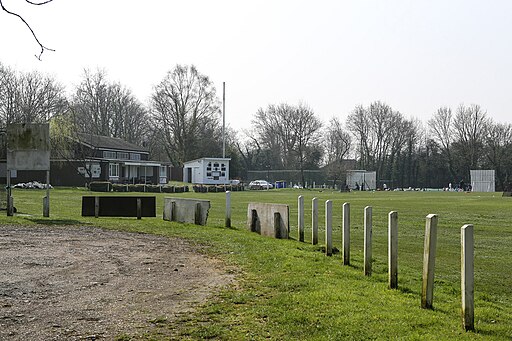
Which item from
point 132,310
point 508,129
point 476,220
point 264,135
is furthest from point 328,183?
point 132,310

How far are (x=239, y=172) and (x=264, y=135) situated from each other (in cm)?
811

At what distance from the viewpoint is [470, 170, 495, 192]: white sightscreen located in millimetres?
87375

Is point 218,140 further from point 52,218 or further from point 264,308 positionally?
point 264,308

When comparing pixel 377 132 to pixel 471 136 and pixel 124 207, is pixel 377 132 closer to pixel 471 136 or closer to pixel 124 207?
pixel 471 136

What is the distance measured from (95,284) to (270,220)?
8.29 m

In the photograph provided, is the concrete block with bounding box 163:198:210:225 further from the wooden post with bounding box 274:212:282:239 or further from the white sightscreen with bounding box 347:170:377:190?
the white sightscreen with bounding box 347:170:377:190

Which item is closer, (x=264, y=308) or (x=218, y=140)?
(x=264, y=308)

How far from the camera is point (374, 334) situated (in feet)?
20.1

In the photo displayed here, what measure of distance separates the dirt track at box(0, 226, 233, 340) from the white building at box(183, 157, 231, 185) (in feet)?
214

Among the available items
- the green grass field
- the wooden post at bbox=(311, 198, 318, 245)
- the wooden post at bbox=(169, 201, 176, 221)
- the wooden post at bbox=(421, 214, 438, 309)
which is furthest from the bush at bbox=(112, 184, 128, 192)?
the wooden post at bbox=(421, 214, 438, 309)

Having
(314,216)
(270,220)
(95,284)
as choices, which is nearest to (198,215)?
(270,220)

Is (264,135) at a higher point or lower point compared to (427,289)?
higher

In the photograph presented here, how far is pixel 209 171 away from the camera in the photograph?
80.3 metres

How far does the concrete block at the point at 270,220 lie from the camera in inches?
624
